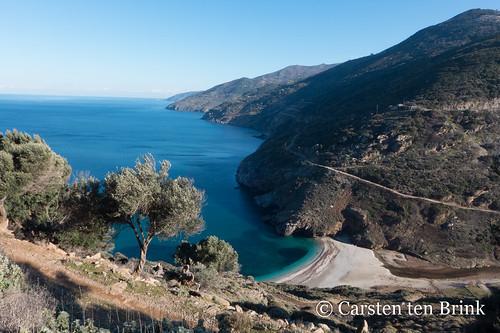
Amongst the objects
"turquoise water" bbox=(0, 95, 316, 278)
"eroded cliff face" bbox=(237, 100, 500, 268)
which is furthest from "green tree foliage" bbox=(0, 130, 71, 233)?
"eroded cliff face" bbox=(237, 100, 500, 268)

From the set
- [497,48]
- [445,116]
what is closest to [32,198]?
[445,116]

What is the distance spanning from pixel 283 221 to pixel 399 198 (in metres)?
19.8

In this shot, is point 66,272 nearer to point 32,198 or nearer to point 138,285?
point 138,285

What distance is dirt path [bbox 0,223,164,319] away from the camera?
1191 cm

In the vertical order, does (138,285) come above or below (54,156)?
below

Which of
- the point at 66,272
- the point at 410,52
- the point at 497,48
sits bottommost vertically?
the point at 66,272

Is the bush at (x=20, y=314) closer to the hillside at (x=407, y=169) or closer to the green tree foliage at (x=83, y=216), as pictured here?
the green tree foliage at (x=83, y=216)

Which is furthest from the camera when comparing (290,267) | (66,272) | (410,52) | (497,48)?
(410,52)

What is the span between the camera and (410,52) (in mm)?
161000

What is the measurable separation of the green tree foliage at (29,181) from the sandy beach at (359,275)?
29980 millimetres

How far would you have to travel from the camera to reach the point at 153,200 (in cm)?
1802

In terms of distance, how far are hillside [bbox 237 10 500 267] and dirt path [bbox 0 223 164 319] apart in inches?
1920

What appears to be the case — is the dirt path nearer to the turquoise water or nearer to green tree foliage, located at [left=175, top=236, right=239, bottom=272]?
the turquoise water

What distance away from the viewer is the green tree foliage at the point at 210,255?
32.1m
